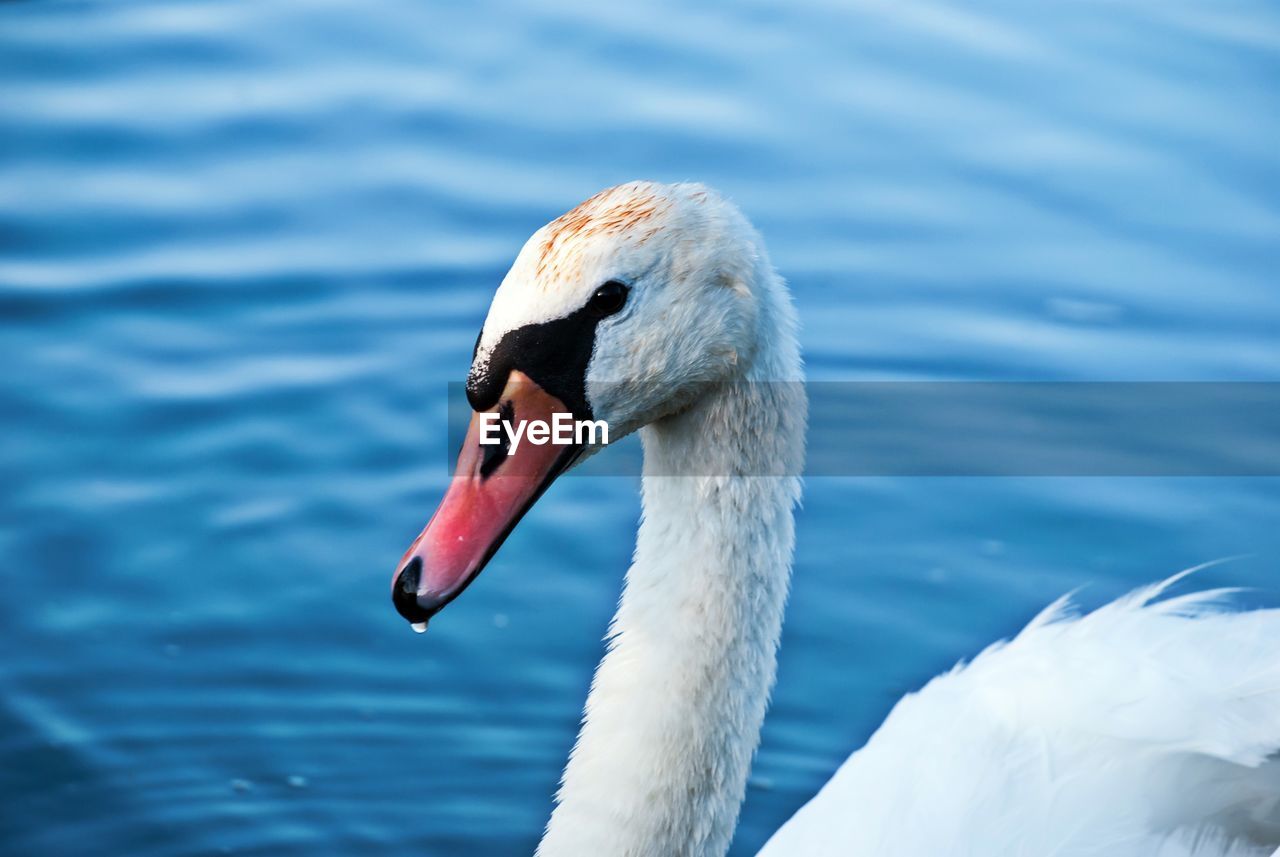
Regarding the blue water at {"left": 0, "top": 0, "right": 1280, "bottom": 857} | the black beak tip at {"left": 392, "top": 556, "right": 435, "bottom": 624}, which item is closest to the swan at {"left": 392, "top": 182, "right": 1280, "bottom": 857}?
the black beak tip at {"left": 392, "top": 556, "right": 435, "bottom": 624}

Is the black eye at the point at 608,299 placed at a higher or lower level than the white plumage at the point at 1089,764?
higher

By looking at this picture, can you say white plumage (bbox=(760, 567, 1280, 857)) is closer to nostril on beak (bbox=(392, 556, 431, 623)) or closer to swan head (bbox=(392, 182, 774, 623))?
swan head (bbox=(392, 182, 774, 623))

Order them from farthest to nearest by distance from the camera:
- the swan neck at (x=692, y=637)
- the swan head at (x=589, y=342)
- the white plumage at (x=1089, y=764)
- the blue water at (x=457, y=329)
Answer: the blue water at (x=457, y=329) → the white plumage at (x=1089, y=764) → the swan neck at (x=692, y=637) → the swan head at (x=589, y=342)

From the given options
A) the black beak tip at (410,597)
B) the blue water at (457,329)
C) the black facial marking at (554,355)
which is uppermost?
the black facial marking at (554,355)

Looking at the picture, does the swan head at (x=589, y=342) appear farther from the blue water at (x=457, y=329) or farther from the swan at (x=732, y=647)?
the blue water at (x=457, y=329)

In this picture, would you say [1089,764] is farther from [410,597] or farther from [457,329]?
[457,329]

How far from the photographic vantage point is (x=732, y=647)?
3.38 meters

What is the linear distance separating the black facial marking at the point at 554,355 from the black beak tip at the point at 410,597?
32 centimetres

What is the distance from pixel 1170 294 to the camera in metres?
6.88

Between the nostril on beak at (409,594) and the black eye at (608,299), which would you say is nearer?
the nostril on beak at (409,594)

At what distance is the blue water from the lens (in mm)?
5125

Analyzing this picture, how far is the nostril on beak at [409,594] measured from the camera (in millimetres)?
2943

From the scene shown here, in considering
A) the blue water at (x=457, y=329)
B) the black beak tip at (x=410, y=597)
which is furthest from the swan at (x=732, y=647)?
the blue water at (x=457, y=329)

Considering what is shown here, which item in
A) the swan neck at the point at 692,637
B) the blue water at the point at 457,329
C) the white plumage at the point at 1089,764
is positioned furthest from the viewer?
the blue water at the point at 457,329
